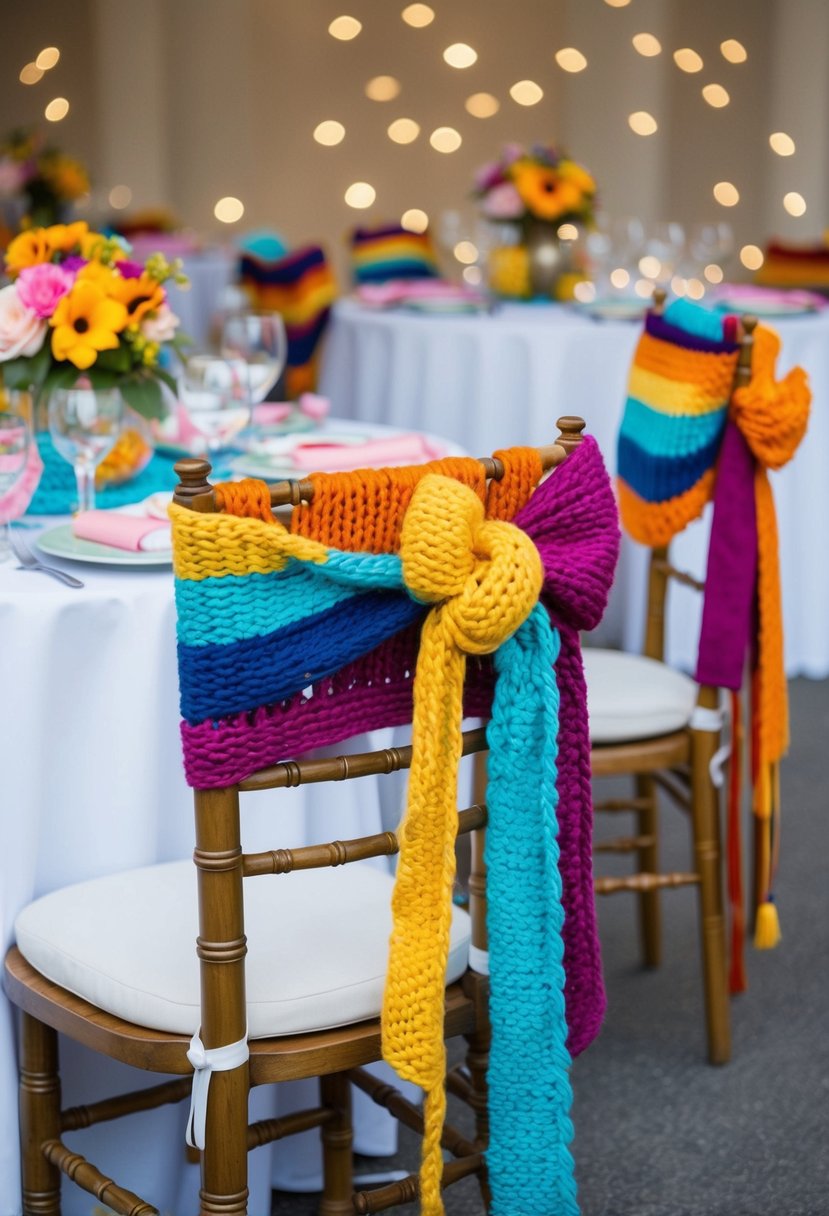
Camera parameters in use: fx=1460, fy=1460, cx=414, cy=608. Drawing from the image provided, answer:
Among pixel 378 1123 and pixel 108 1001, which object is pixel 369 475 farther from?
pixel 378 1123

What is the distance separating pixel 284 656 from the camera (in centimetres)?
110

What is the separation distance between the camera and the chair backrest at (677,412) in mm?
1828

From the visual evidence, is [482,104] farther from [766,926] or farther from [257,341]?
[766,926]

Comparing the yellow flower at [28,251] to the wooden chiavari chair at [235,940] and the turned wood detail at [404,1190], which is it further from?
the turned wood detail at [404,1190]

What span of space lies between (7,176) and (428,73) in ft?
11.1

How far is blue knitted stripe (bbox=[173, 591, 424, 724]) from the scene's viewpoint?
3.57 ft

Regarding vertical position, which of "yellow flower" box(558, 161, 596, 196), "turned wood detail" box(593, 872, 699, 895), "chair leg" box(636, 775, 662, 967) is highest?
"yellow flower" box(558, 161, 596, 196)

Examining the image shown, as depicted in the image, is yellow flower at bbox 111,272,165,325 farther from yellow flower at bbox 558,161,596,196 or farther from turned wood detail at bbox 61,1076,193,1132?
yellow flower at bbox 558,161,596,196

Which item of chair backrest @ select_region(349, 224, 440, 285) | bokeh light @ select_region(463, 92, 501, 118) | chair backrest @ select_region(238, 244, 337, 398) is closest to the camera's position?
chair backrest @ select_region(238, 244, 337, 398)

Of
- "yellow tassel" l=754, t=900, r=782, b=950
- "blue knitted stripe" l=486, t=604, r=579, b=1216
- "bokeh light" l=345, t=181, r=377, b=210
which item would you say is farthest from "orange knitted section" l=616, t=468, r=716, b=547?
"bokeh light" l=345, t=181, r=377, b=210

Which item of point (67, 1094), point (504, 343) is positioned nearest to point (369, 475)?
point (67, 1094)

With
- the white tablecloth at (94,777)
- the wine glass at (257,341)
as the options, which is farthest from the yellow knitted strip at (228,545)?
the wine glass at (257,341)

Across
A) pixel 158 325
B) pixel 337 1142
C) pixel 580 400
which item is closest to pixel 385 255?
pixel 580 400

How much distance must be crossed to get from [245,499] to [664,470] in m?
0.97
